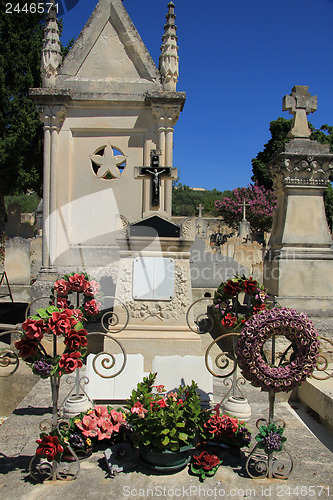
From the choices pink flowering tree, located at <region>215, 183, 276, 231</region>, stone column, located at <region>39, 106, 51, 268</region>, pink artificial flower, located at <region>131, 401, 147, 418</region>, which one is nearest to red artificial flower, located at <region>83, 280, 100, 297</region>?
pink artificial flower, located at <region>131, 401, 147, 418</region>

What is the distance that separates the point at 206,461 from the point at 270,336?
114cm

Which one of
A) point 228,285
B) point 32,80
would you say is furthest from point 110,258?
point 32,80

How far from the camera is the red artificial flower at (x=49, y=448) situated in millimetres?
3082

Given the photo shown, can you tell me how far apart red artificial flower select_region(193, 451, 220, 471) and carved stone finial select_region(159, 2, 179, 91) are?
6979mm

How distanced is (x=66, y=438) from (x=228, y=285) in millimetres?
2219

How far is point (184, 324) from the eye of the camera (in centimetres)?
600

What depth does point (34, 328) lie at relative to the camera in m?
3.03

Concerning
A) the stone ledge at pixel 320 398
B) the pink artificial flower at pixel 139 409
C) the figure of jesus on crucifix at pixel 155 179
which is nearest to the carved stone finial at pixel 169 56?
the figure of jesus on crucifix at pixel 155 179

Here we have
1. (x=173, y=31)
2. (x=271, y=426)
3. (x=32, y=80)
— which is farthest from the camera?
(x=32, y=80)

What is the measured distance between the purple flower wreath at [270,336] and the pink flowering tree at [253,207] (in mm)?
32516

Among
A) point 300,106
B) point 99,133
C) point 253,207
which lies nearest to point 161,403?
point 300,106

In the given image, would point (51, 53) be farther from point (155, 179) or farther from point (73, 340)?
point (73, 340)

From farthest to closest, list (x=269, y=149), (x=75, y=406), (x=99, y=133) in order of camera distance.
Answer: (x=269, y=149) → (x=99, y=133) → (x=75, y=406)

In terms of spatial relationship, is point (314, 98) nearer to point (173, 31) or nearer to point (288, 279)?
point (288, 279)
